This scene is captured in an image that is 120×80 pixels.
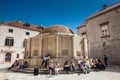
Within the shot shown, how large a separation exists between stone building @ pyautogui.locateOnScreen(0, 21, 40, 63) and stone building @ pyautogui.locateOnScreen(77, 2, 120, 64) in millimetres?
18806

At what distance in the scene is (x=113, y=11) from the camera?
64.5 feet

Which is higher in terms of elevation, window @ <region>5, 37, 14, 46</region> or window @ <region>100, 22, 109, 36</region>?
window @ <region>100, 22, 109, 36</region>

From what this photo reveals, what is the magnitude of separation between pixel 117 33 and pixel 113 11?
4.04 meters

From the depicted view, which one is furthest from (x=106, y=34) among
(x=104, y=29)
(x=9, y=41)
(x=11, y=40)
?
(x=9, y=41)

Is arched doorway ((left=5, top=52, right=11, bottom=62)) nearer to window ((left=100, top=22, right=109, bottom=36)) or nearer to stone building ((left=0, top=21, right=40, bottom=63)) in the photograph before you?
stone building ((left=0, top=21, right=40, bottom=63))

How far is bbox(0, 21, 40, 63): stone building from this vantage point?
93.0ft

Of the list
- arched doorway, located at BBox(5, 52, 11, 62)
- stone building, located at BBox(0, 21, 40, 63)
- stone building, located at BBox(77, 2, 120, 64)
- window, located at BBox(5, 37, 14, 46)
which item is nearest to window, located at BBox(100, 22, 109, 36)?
stone building, located at BBox(77, 2, 120, 64)

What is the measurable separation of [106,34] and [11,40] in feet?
77.2

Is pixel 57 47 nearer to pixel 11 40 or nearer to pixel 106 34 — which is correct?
pixel 106 34

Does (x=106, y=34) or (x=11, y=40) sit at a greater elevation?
(x=106, y=34)

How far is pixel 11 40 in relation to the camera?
3006 cm

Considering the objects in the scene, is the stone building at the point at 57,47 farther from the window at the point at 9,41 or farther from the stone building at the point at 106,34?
the window at the point at 9,41

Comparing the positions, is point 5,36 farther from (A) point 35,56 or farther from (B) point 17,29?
(A) point 35,56

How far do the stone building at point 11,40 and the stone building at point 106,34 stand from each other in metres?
18.8
